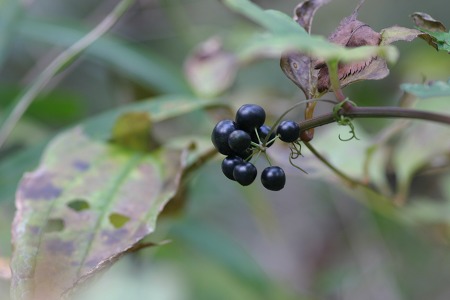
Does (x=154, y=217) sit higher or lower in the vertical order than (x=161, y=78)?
higher

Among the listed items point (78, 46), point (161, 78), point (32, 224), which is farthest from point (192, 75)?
point (32, 224)

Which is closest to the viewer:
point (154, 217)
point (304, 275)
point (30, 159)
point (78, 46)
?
point (154, 217)

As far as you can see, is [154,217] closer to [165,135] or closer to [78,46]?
[78,46]

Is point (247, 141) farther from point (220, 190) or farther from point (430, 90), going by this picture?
point (220, 190)

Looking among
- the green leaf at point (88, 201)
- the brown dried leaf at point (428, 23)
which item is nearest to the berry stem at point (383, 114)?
the brown dried leaf at point (428, 23)

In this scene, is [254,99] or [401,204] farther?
[254,99]

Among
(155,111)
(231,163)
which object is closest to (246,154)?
(231,163)
